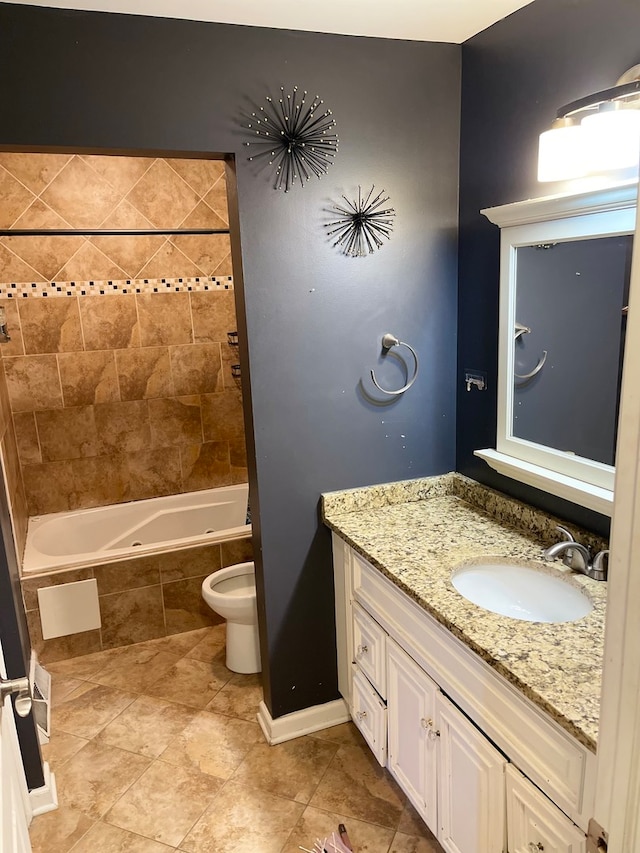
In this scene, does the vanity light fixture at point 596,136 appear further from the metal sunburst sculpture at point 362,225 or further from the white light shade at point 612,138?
the metal sunburst sculpture at point 362,225

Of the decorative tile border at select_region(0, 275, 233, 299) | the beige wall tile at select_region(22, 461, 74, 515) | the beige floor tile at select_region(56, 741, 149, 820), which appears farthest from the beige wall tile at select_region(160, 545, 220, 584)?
the decorative tile border at select_region(0, 275, 233, 299)

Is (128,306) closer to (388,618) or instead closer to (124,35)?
(124,35)

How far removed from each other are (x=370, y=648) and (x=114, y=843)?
997 mm

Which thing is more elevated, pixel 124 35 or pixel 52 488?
pixel 124 35

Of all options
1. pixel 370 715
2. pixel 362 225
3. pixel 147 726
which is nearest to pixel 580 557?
pixel 370 715

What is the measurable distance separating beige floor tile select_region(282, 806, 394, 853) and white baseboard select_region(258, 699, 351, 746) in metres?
0.34

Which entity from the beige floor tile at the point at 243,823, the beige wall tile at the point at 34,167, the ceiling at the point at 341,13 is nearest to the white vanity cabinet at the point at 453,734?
the beige floor tile at the point at 243,823

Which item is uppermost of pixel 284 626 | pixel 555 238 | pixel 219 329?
pixel 555 238

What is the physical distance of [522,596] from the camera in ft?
5.84

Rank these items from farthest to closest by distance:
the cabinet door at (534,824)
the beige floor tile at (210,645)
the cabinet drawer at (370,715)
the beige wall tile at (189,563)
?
the beige wall tile at (189,563) → the beige floor tile at (210,645) → the cabinet drawer at (370,715) → the cabinet door at (534,824)

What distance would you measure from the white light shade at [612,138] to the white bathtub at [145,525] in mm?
2338

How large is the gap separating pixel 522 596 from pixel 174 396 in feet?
8.41

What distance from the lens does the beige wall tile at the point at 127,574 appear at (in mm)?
2930

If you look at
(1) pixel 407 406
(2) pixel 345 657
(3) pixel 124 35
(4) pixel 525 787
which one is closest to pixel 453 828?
(4) pixel 525 787
